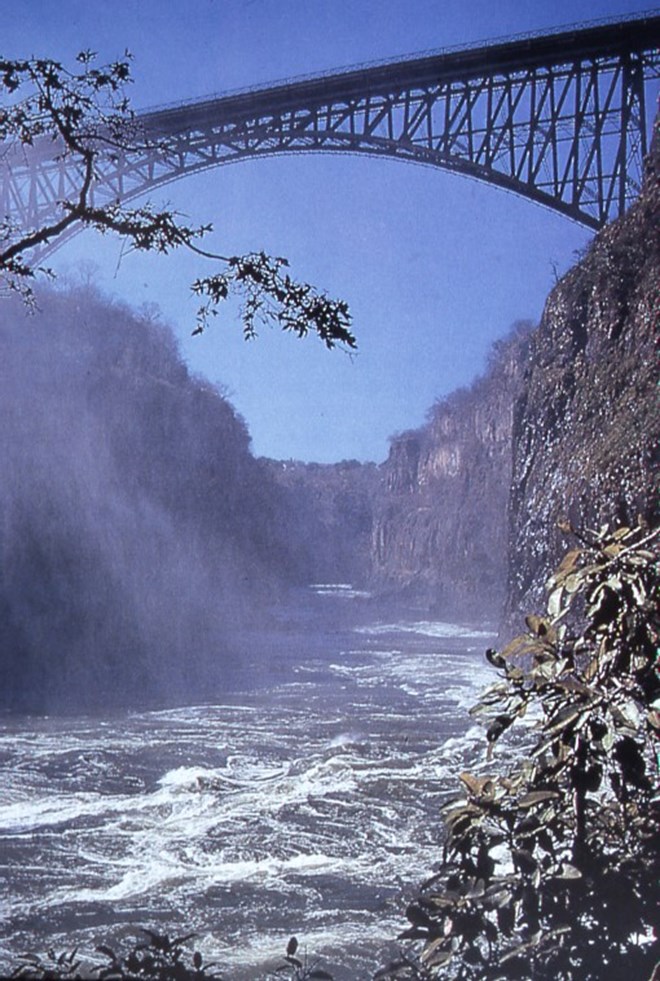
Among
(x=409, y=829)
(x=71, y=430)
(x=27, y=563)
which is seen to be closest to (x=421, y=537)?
(x=409, y=829)

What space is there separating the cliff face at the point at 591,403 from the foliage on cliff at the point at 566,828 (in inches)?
92.3

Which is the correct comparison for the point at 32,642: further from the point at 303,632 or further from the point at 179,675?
the point at 303,632

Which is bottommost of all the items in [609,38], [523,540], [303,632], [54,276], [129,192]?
[303,632]

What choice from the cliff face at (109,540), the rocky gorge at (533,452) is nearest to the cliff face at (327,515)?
the rocky gorge at (533,452)

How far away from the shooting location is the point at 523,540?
6.12 meters

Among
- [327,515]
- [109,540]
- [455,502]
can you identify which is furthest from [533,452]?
[109,540]

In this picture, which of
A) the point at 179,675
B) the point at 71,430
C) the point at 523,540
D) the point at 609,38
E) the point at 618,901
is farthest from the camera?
the point at 179,675

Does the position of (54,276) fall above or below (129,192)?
below

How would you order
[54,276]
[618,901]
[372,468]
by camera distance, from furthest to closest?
[372,468]
[54,276]
[618,901]

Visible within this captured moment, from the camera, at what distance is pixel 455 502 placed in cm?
574

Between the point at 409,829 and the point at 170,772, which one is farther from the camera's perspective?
the point at 170,772

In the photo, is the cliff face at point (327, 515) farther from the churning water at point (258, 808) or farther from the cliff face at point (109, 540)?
the cliff face at point (109, 540)

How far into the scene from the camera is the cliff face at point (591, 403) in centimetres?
404

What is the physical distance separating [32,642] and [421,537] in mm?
7371
